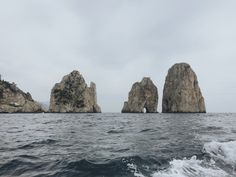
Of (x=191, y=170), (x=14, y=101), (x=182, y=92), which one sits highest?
(x=182, y=92)

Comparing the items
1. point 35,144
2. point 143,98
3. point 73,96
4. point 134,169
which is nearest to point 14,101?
point 73,96

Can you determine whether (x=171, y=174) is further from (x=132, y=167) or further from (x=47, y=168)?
(x=47, y=168)

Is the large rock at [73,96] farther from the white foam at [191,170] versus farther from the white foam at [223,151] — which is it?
the white foam at [191,170]

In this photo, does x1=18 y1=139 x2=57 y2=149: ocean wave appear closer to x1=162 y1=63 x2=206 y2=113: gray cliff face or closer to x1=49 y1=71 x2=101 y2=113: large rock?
x1=162 y1=63 x2=206 y2=113: gray cliff face

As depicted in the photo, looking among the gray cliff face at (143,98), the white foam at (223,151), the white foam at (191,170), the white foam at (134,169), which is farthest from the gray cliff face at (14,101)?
the white foam at (191,170)

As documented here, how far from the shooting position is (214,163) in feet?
36.3

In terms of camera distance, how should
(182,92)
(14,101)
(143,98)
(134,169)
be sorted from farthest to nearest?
(143,98) < (182,92) < (14,101) < (134,169)

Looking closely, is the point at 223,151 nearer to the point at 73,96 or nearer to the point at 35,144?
the point at 35,144

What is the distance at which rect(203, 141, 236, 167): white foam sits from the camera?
11731 mm

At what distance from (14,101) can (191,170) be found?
475 feet

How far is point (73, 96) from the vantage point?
158 meters

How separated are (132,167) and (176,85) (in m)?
140

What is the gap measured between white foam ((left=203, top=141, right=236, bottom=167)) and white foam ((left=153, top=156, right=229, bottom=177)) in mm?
1119

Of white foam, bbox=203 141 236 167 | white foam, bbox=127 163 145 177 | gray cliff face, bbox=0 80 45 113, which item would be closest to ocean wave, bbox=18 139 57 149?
white foam, bbox=127 163 145 177
